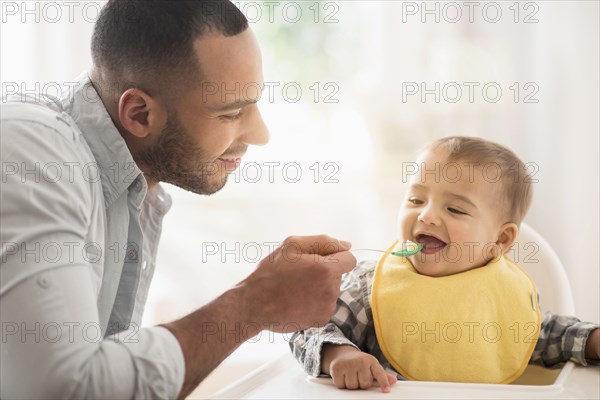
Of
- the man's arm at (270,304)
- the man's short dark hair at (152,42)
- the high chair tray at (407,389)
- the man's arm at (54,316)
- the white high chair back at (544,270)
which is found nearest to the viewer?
the man's arm at (54,316)

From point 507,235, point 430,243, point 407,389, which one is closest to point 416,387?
point 407,389

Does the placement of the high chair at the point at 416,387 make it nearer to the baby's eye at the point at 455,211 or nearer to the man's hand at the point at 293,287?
the man's hand at the point at 293,287

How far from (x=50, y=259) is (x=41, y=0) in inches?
70.1

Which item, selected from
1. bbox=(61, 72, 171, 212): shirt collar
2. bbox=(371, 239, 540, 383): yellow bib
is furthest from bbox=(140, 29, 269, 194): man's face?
bbox=(371, 239, 540, 383): yellow bib

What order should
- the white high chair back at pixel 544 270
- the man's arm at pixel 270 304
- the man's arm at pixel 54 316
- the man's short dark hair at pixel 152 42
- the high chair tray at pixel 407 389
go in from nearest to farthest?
1. the man's arm at pixel 54 316
2. the man's arm at pixel 270 304
3. the high chair tray at pixel 407 389
4. the man's short dark hair at pixel 152 42
5. the white high chair back at pixel 544 270

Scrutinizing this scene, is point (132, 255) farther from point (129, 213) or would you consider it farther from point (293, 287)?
point (293, 287)

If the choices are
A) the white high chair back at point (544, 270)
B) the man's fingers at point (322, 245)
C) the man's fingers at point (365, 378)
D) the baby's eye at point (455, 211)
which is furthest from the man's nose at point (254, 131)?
the white high chair back at point (544, 270)

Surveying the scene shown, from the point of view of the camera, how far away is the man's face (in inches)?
50.7

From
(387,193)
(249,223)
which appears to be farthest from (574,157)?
(249,223)

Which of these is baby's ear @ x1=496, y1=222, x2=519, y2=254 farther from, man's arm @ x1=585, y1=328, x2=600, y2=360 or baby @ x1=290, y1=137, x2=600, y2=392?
man's arm @ x1=585, y1=328, x2=600, y2=360

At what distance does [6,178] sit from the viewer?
3.16 ft

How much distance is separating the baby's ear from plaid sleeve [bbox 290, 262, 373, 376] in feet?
0.86

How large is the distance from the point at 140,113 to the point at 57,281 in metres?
0.46

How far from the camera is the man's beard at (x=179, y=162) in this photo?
1320mm
